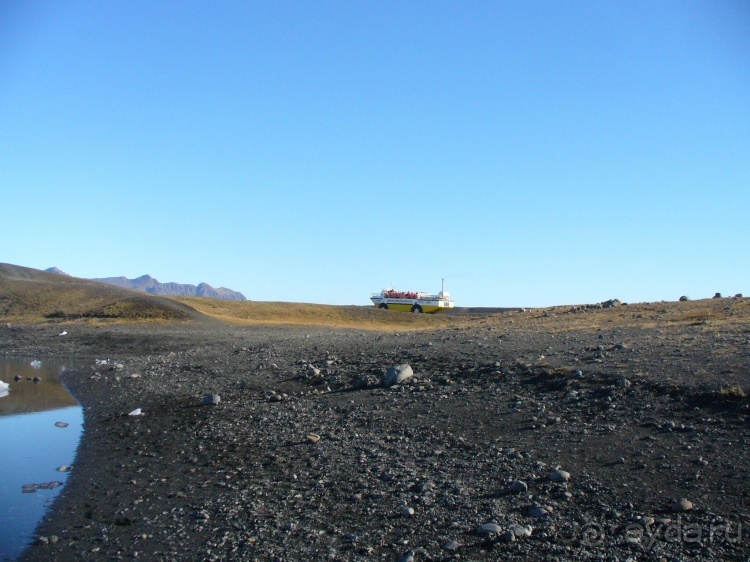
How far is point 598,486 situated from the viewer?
24.3 feet

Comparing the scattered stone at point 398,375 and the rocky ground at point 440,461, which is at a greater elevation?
the scattered stone at point 398,375

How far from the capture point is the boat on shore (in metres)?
56.2

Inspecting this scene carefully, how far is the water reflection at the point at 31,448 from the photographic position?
26.8 ft

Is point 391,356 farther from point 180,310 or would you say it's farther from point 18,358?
point 180,310

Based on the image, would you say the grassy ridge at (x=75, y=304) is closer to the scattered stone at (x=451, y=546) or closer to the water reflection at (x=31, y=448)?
the water reflection at (x=31, y=448)

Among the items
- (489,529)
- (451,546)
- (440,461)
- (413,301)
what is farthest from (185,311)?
(451,546)

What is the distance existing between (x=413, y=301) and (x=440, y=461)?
156 ft

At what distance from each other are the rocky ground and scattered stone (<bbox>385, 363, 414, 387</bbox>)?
0.52ft

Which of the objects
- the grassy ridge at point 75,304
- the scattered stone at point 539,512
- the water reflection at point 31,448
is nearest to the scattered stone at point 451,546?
the scattered stone at point 539,512

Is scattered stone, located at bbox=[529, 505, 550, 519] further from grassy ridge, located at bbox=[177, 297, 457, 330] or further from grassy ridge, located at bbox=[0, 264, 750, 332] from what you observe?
grassy ridge, located at bbox=[177, 297, 457, 330]

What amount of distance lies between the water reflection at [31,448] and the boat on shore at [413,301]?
36.4 metres

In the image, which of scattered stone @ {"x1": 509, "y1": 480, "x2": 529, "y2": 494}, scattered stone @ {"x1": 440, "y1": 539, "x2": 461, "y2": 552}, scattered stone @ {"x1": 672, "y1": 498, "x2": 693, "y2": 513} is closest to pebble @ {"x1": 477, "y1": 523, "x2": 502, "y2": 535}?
scattered stone @ {"x1": 440, "y1": 539, "x2": 461, "y2": 552}

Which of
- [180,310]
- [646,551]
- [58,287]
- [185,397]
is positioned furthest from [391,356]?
[58,287]

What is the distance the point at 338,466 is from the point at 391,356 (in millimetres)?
8312
